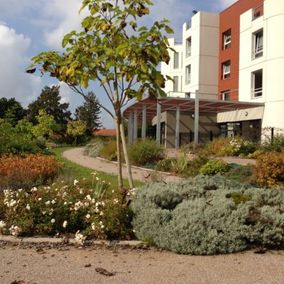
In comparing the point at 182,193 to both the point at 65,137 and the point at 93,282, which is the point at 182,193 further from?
the point at 65,137

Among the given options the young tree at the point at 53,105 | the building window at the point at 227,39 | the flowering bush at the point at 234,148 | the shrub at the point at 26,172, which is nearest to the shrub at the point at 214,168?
the shrub at the point at 26,172

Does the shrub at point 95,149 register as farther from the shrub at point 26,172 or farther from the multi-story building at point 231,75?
the shrub at point 26,172

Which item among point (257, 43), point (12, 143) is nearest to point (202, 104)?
point (257, 43)

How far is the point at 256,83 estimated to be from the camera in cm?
3462

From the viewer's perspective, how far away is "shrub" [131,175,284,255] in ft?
19.3

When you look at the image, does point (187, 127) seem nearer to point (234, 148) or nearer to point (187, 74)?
point (187, 74)

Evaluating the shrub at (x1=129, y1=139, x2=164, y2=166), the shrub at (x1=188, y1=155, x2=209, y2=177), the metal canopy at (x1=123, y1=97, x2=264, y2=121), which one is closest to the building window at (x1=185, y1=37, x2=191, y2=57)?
the metal canopy at (x1=123, y1=97, x2=264, y2=121)

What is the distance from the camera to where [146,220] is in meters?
6.43

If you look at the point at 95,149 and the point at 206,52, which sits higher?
the point at 206,52

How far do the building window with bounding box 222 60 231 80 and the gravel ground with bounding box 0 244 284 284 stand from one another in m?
35.0

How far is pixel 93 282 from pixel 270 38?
28.8m

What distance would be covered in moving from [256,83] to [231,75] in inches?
162

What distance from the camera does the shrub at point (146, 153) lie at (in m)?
19.8

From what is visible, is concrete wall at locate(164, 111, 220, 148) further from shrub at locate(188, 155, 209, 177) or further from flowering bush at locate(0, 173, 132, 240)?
flowering bush at locate(0, 173, 132, 240)
